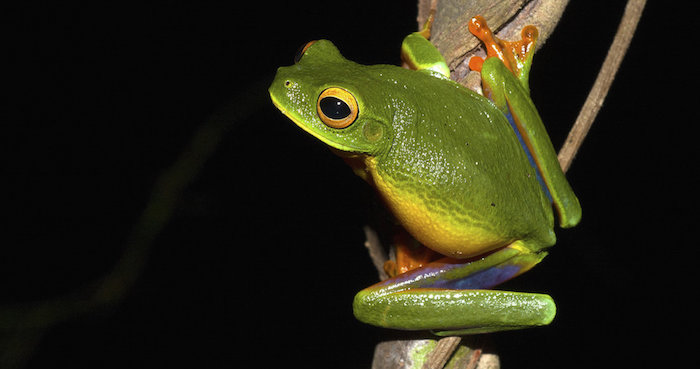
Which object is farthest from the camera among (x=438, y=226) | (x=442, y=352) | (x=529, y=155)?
(x=529, y=155)

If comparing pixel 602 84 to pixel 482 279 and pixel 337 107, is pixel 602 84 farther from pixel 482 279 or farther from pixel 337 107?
pixel 337 107

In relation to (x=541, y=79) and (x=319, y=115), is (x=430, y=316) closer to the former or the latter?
(x=319, y=115)

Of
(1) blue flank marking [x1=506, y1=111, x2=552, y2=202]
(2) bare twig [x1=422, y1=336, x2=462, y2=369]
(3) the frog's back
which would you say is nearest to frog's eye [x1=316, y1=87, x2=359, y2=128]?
(3) the frog's back

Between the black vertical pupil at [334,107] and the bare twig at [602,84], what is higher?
the black vertical pupil at [334,107]

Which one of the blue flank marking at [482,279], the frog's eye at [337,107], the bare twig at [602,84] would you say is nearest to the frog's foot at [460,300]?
the blue flank marking at [482,279]

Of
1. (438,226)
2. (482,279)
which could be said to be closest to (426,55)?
(438,226)

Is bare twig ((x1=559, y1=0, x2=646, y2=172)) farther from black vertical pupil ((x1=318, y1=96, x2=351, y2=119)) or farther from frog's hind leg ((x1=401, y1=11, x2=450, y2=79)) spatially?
black vertical pupil ((x1=318, y1=96, x2=351, y2=119))

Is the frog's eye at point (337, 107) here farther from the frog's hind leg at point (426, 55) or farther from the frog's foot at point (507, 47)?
the frog's foot at point (507, 47)

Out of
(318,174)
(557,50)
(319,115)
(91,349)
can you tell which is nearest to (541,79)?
(557,50)
